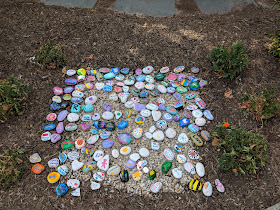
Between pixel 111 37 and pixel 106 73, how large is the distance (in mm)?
726

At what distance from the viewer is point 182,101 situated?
2926 millimetres

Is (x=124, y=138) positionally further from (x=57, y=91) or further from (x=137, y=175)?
(x=57, y=91)

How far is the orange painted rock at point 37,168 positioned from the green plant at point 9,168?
0.12 metres

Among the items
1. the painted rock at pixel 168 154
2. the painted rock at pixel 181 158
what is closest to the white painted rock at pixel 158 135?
the painted rock at pixel 168 154

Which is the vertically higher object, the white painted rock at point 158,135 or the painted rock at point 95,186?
the white painted rock at point 158,135

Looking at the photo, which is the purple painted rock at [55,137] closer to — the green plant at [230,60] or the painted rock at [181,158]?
the painted rock at [181,158]

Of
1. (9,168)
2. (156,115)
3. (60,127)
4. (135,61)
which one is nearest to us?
(9,168)

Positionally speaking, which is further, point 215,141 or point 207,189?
point 215,141

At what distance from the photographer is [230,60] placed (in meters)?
2.87

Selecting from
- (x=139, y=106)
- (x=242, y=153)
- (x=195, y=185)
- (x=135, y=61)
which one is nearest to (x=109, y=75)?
(x=135, y=61)

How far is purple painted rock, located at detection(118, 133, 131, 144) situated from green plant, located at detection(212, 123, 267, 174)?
0.95 m

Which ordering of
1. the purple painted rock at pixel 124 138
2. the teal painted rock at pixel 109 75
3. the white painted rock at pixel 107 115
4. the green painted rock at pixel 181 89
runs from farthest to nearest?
1. the teal painted rock at pixel 109 75
2. the green painted rock at pixel 181 89
3. the white painted rock at pixel 107 115
4. the purple painted rock at pixel 124 138

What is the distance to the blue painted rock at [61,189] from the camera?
7.02ft

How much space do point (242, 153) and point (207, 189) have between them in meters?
0.50
